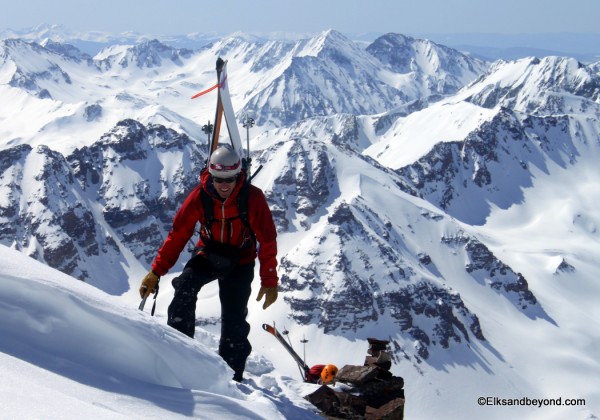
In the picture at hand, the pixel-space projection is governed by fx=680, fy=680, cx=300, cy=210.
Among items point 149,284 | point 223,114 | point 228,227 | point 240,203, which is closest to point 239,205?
point 240,203

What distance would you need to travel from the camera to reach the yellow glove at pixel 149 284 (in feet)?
36.3

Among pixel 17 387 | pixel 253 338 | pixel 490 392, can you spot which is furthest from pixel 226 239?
pixel 490 392

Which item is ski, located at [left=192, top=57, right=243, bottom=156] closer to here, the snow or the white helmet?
the white helmet

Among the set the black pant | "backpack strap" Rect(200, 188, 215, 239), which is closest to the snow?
the black pant

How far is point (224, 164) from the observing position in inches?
419

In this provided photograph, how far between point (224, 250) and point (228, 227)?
15.2 inches

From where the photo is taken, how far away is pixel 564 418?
177 m

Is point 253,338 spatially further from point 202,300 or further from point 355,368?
point 355,368

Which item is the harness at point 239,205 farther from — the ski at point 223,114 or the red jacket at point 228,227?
the ski at point 223,114

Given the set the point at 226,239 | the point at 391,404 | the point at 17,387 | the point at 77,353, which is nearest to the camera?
the point at 17,387

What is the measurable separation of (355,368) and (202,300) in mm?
186098

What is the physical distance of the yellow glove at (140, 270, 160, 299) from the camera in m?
11.1

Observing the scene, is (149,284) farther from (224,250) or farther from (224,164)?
(224,164)

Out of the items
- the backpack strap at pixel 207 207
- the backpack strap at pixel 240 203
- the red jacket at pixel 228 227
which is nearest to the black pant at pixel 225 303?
the red jacket at pixel 228 227
